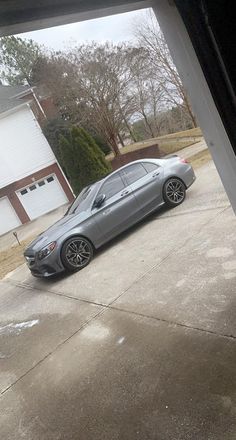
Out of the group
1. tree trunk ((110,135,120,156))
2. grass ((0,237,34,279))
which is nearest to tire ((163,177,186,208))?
grass ((0,237,34,279))

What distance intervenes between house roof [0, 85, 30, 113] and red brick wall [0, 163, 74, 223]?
3706mm

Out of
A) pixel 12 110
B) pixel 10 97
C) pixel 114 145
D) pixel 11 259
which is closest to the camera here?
pixel 11 259

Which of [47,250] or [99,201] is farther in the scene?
A: [99,201]

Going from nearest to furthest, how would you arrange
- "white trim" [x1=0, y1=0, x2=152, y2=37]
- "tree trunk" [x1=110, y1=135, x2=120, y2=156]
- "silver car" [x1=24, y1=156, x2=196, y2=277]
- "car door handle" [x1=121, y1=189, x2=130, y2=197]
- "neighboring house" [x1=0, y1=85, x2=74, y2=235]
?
"white trim" [x1=0, y1=0, x2=152, y2=37] → "silver car" [x1=24, y1=156, x2=196, y2=277] → "car door handle" [x1=121, y1=189, x2=130, y2=197] → "neighboring house" [x1=0, y1=85, x2=74, y2=235] → "tree trunk" [x1=110, y1=135, x2=120, y2=156]

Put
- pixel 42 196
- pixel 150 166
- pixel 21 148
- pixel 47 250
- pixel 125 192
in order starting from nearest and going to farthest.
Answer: pixel 47 250 → pixel 125 192 → pixel 150 166 → pixel 21 148 → pixel 42 196

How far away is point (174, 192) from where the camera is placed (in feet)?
28.6

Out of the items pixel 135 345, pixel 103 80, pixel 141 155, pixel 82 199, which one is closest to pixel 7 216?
pixel 141 155

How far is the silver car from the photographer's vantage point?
24.7ft

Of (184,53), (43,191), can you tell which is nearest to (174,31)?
(184,53)

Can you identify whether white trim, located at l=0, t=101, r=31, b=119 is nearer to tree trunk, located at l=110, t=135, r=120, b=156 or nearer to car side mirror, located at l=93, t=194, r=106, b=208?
tree trunk, located at l=110, t=135, r=120, b=156

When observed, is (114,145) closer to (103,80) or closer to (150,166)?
(103,80)

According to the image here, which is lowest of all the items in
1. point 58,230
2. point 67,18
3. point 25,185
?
point 58,230

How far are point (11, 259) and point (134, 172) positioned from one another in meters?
6.00

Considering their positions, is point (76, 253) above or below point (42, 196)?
below
